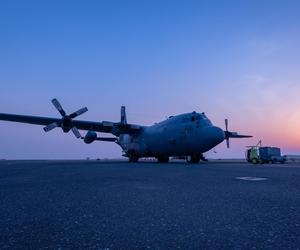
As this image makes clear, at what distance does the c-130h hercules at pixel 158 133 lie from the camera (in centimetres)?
2466

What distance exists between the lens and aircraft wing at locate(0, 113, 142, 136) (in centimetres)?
2930

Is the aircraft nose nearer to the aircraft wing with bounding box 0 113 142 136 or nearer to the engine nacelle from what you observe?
the aircraft wing with bounding box 0 113 142 136

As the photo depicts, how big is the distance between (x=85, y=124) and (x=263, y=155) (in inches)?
836

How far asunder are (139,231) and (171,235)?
1.37ft

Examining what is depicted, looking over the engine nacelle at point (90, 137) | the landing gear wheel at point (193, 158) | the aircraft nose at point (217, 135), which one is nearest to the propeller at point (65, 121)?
the engine nacelle at point (90, 137)

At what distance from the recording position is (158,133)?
2881 cm

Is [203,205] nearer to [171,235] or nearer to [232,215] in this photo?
[232,215]

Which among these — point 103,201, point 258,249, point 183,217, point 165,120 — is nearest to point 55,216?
point 103,201

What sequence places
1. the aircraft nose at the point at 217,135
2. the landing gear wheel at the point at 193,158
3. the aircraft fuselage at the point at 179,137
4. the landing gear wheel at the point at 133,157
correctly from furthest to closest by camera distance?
1. the landing gear wheel at the point at 133,157
2. the landing gear wheel at the point at 193,158
3. the aircraft fuselage at the point at 179,137
4. the aircraft nose at the point at 217,135

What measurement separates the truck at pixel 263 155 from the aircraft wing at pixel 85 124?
42.2 ft

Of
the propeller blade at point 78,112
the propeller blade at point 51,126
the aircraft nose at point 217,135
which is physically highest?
the propeller blade at point 78,112

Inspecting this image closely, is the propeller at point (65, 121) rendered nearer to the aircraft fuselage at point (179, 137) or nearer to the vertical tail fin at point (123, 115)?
the vertical tail fin at point (123, 115)

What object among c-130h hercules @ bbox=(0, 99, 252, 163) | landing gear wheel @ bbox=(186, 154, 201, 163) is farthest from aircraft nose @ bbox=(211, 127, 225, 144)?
landing gear wheel @ bbox=(186, 154, 201, 163)

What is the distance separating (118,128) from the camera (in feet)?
103
